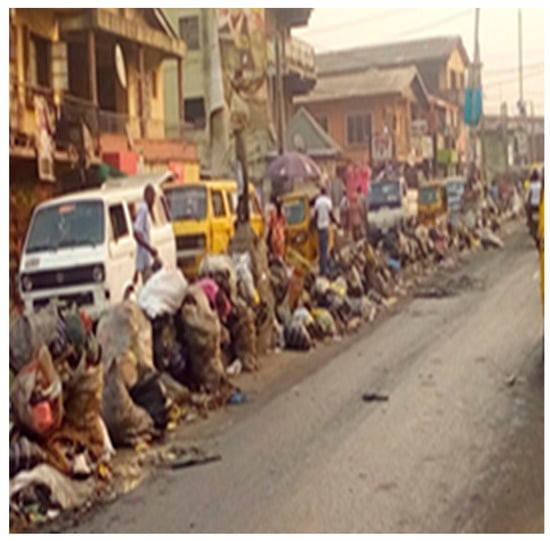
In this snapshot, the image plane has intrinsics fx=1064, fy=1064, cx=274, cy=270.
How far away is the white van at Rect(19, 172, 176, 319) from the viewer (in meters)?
5.92

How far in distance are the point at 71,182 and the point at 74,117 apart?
0.36 meters

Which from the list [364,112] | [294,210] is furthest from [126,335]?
[294,210]

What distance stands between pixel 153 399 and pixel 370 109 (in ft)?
9.76

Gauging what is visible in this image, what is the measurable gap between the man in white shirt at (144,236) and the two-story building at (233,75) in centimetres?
49

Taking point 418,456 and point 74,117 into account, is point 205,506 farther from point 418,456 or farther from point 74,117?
point 74,117

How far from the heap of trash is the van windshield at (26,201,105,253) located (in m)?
0.41

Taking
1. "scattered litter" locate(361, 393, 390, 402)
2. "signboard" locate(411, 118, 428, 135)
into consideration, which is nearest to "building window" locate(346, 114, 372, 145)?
"signboard" locate(411, 118, 428, 135)

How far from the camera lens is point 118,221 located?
21.8 ft

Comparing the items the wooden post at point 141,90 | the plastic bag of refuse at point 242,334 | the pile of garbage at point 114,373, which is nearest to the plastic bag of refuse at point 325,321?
the pile of garbage at point 114,373

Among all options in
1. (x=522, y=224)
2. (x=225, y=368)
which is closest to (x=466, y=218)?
(x=522, y=224)

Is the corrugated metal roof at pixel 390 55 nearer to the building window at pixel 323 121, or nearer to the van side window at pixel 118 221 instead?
the building window at pixel 323 121

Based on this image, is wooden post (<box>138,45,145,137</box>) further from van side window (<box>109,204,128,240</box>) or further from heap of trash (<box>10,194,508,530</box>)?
heap of trash (<box>10,194,508,530</box>)

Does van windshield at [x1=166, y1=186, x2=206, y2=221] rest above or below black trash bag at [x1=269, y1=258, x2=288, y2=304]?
above

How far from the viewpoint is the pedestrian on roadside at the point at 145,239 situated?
6.82 metres
